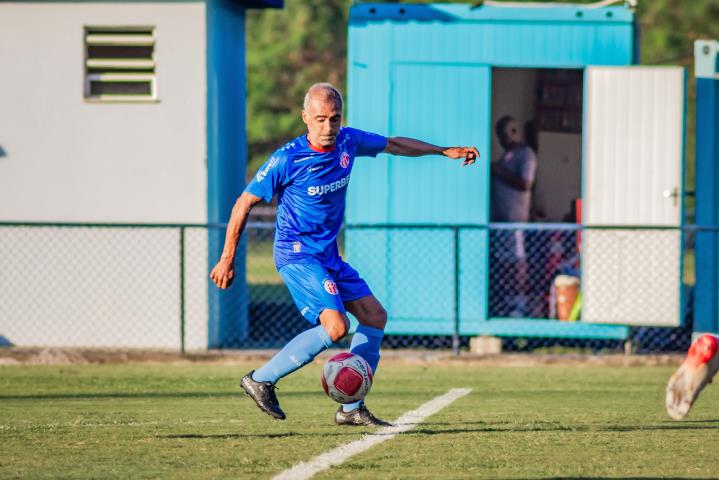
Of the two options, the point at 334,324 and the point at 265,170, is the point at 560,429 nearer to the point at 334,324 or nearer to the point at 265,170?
the point at 334,324

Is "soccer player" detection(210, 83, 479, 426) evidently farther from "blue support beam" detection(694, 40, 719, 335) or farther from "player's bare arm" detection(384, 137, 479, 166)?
"blue support beam" detection(694, 40, 719, 335)

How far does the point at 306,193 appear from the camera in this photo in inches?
315

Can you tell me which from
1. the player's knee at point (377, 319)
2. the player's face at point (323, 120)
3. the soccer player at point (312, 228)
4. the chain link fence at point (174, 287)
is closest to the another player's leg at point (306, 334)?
the soccer player at point (312, 228)

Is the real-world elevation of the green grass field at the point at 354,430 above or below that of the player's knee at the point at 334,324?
below

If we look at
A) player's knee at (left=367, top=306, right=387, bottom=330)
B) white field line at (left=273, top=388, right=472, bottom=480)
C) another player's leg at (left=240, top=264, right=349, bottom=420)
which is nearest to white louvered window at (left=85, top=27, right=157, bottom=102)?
white field line at (left=273, top=388, right=472, bottom=480)

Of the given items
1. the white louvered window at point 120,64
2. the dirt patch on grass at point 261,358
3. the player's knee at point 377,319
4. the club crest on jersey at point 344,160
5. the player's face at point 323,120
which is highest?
the white louvered window at point 120,64

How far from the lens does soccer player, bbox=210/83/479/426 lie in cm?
785

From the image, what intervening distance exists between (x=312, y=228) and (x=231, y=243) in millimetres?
600

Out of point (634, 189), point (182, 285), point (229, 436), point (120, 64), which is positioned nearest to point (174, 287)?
point (182, 285)

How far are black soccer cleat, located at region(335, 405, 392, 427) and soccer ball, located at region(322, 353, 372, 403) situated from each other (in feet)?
1.57

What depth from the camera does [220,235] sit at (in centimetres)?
1430

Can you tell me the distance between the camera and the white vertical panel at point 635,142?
1334cm

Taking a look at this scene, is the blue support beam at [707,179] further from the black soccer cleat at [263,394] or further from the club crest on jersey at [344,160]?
the black soccer cleat at [263,394]

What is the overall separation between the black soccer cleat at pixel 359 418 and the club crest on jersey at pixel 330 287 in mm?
845
